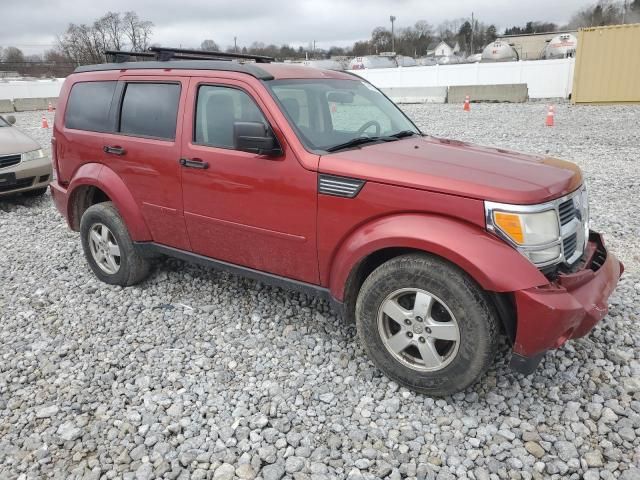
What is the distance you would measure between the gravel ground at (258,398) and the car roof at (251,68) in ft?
6.12

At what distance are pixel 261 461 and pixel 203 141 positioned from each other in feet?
7.54

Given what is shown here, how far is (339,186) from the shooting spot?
3.15 meters

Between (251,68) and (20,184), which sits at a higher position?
(251,68)

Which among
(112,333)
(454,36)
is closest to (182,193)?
(112,333)

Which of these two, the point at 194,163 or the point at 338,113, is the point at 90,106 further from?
the point at 338,113

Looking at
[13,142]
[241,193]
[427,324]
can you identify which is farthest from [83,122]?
[13,142]

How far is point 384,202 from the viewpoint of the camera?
3.00m

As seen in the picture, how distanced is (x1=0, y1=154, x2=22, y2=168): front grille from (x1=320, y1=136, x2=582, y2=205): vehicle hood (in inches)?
247

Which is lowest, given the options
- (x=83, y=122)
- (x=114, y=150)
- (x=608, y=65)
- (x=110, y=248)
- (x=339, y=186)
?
(x=110, y=248)

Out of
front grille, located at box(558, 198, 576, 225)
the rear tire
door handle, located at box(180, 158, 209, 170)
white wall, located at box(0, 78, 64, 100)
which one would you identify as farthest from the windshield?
white wall, located at box(0, 78, 64, 100)

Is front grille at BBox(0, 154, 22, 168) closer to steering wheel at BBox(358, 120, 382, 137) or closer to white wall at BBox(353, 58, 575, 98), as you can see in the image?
steering wheel at BBox(358, 120, 382, 137)

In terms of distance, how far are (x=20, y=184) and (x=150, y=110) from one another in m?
4.66

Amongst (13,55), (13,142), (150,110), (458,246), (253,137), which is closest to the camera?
(458,246)

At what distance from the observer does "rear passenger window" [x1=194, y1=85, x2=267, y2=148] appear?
3.65m
